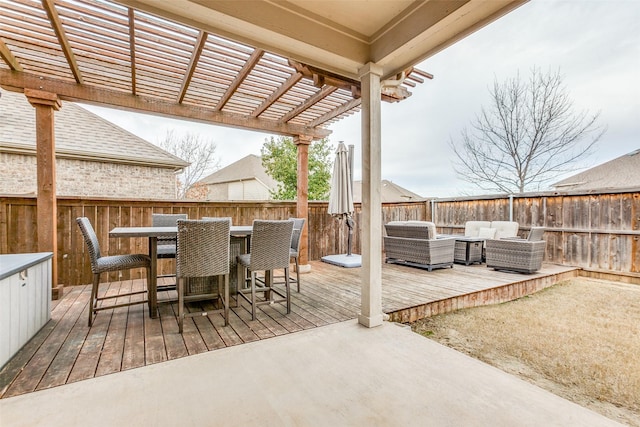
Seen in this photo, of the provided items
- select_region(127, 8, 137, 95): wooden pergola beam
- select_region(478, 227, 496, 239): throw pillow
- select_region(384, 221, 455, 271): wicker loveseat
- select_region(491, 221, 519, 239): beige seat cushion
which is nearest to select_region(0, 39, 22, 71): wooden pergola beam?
select_region(127, 8, 137, 95): wooden pergola beam

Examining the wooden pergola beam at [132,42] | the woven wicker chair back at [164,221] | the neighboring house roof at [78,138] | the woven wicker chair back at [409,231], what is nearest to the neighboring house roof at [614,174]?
the woven wicker chair back at [409,231]

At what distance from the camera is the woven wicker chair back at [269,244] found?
9.61 ft

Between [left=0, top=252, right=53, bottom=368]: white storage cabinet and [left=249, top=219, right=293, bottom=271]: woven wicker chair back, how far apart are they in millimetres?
1787

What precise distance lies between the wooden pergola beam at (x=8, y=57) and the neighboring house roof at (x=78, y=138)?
493 cm

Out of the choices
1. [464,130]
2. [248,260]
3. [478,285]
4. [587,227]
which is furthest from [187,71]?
[464,130]

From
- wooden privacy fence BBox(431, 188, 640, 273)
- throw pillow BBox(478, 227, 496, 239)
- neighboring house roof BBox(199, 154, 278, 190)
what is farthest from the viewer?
neighboring house roof BBox(199, 154, 278, 190)

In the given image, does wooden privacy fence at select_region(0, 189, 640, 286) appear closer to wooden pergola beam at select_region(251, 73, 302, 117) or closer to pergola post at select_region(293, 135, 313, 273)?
pergola post at select_region(293, 135, 313, 273)

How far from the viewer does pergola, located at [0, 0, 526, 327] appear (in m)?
2.08

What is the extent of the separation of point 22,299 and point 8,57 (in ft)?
7.91

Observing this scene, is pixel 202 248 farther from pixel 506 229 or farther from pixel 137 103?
pixel 506 229

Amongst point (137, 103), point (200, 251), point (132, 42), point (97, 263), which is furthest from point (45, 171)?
point (200, 251)

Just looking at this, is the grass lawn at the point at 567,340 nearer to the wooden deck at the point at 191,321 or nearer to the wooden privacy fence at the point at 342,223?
the wooden deck at the point at 191,321

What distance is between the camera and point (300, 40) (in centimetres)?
225

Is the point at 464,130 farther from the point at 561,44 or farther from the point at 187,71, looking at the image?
the point at 187,71
